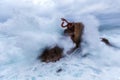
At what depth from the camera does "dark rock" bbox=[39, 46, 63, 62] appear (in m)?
15.6

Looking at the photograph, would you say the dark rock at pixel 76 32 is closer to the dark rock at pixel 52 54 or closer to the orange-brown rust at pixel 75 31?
the orange-brown rust at pixel 75 31

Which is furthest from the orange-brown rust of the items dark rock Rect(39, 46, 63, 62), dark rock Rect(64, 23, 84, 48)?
dark rock Rect(39, 46, 63, 62)

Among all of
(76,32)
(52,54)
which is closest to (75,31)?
(76,32)

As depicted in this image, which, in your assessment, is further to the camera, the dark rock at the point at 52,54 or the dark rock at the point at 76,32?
the dark rock at the point at 76,32

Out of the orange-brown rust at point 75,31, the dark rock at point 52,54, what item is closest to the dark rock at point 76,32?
the orange-brown rust at point 75,31

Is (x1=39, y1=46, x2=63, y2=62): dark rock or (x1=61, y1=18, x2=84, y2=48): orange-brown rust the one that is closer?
(x1=39, y1=46, x2=63, y2=62): dark rock

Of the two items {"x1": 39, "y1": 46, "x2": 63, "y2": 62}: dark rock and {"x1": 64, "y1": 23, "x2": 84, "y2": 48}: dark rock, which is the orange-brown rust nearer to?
{"x1": 64, "y1": 23, "x2": 84, "y2": 48}: dark rock

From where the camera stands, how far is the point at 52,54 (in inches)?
614

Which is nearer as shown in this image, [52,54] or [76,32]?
[52,54]

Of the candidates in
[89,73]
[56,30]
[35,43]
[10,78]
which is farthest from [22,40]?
[89,73]

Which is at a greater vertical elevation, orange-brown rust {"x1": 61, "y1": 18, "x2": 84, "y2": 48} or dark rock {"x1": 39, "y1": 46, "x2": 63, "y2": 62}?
orange-brown rust {"x1": 61, "y1": 18, "x2": 84, "y2": 48}

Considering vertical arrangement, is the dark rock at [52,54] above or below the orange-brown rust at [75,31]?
below

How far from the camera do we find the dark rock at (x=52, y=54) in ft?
51.0

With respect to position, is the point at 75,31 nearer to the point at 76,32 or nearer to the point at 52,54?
the point at 76,32
